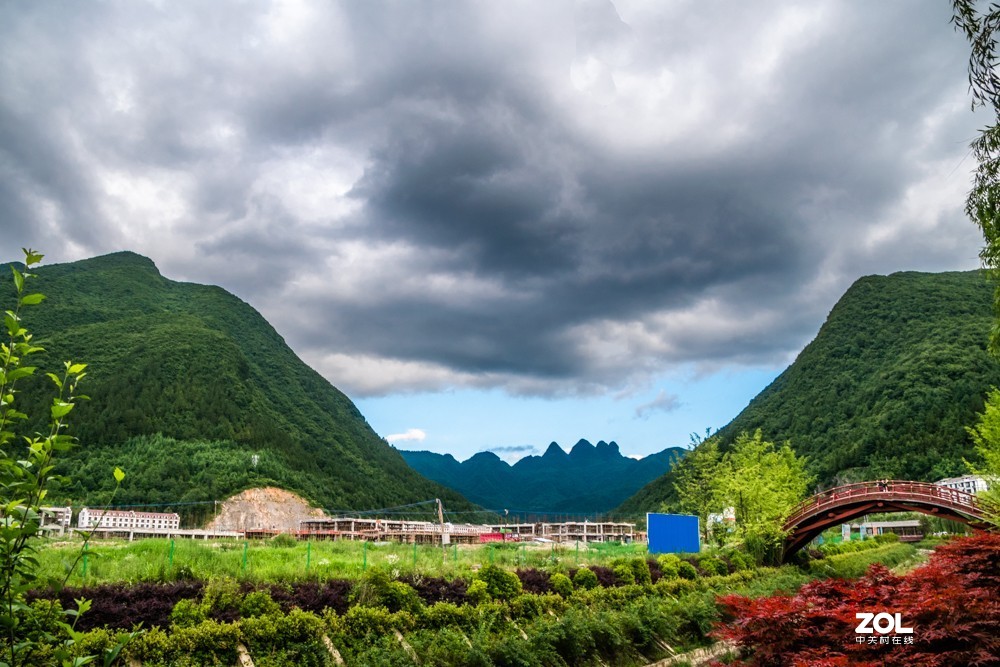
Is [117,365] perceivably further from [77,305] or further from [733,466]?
[733,466]

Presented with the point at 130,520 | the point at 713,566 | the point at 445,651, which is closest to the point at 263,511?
the point at 130,520

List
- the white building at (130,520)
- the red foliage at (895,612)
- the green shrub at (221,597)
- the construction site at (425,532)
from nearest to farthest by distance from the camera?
the red foliage at (895,612), the green shrub at (221,597), the construction site at (425,532), the white building at (130,520)

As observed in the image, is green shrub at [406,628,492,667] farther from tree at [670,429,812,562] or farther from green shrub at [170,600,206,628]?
tree at [670,429,812,562]

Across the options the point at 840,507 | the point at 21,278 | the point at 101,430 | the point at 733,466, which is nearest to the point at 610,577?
the point at 840,507

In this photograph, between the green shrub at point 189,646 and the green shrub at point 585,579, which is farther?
the green shrub at point 585,579

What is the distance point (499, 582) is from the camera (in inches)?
691

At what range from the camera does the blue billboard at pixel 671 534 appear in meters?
34.3

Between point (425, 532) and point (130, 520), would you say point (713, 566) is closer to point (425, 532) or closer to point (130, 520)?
point (425, 532)

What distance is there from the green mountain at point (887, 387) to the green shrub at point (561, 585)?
78.0 metres

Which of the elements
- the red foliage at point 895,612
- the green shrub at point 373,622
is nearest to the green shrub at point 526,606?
the green shrub at point 373,622

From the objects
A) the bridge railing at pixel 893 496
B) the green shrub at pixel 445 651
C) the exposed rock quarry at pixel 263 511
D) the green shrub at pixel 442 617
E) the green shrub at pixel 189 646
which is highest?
the bridge railing at pixel 893 496

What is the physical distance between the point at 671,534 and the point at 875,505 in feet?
31.6

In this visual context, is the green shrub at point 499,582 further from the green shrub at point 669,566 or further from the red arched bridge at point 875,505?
the red arched bridge at point 875,505

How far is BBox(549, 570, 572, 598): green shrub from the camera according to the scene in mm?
19078
